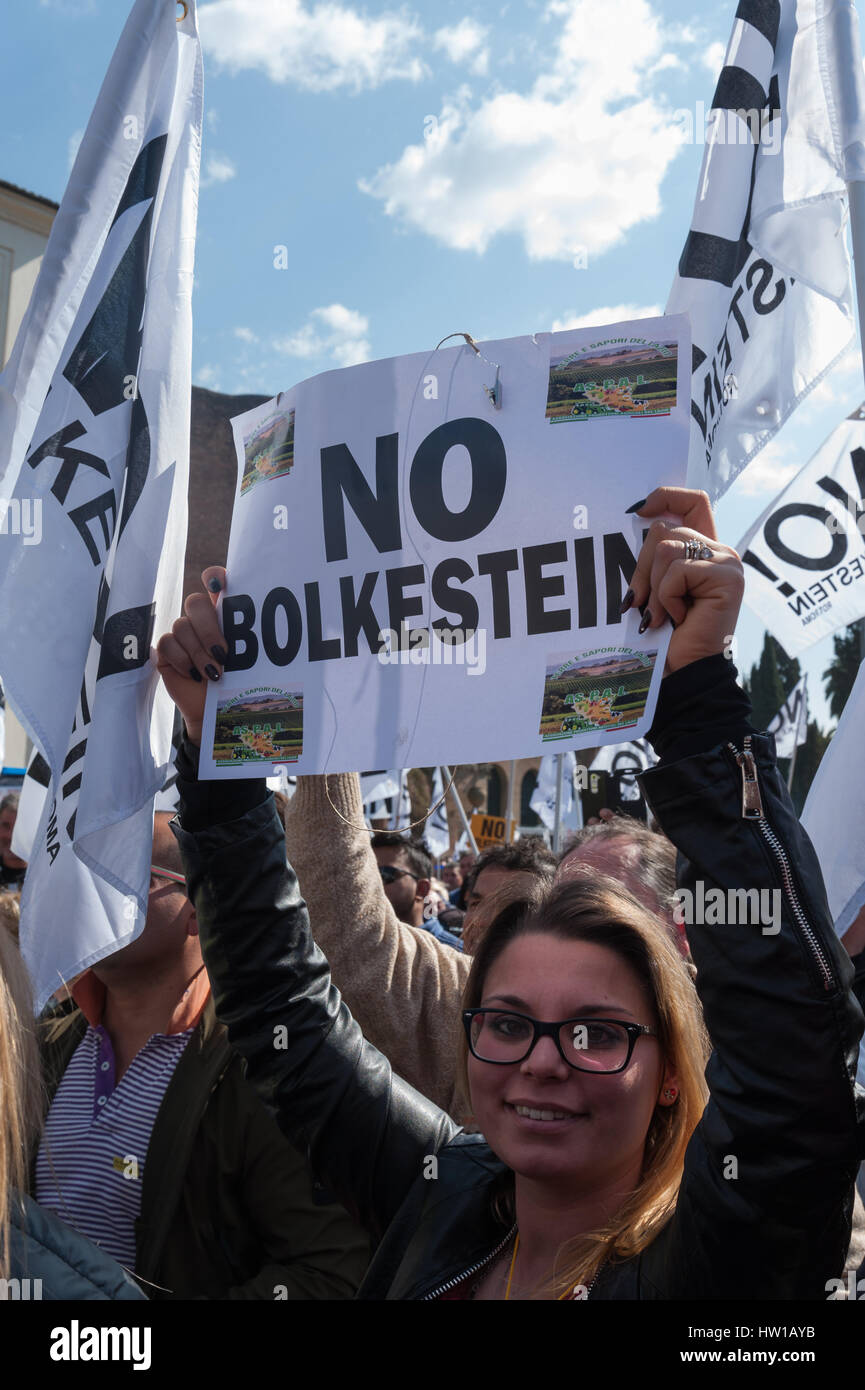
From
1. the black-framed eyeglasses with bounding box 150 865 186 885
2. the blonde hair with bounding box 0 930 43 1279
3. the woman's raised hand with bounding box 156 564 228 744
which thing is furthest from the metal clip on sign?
the black-framed eyeglasses with bounding box 150 865 186 885

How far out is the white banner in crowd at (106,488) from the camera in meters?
2.28

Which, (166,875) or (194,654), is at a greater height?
(194,654)

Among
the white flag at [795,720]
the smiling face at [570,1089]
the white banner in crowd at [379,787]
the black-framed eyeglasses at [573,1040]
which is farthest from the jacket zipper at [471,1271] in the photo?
the white flag at [795,720]

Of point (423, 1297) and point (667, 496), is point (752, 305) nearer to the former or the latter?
point (667, 496)

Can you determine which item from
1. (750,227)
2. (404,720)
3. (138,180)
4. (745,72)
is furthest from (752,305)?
(404,720)

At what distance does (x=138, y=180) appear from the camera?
107 inches

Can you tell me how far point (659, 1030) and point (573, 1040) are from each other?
14 cm

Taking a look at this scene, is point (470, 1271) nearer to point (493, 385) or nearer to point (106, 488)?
point (493, 385)

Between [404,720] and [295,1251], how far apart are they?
41.9 inches

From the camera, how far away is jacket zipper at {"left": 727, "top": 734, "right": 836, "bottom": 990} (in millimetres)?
→ 1323

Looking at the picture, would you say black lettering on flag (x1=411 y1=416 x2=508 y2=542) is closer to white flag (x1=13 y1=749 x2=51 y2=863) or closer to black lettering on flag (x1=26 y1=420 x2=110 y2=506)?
black lettering on flag (x1=26 y1=420 x2=110 y2=506)

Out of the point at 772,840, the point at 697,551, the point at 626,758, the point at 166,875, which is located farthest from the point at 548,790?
the point at 772,840

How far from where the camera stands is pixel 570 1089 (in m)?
1.59

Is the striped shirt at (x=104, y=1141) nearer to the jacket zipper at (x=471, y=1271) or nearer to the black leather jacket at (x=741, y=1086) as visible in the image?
the black leather jacket at (x=741, y=1086)
